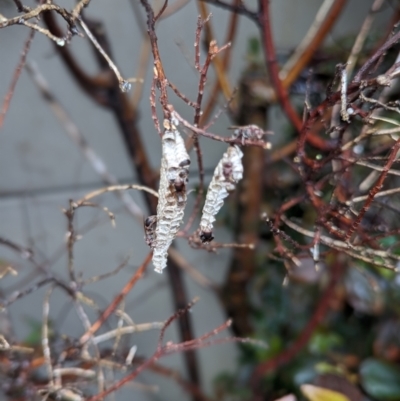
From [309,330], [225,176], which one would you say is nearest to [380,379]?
[309,330]

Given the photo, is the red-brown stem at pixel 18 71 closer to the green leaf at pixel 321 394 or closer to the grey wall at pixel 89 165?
the grey wall at pixel 89 165

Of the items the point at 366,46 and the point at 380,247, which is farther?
the point at 366,46

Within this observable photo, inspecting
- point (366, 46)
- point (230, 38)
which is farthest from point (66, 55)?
point (366, 46)

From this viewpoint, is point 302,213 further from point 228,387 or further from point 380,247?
point 228,387

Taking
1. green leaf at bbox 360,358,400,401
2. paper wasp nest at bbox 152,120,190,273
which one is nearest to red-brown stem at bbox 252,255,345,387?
green leaf at bbox 360,358,400,401

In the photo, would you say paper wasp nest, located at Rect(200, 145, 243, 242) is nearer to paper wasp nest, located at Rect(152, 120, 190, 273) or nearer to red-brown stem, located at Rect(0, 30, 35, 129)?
paper wasp nest, located at Rect(152, 120, 190, 273)

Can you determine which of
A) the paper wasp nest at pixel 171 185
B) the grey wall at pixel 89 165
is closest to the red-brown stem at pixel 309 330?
the grey wall at pixel 89 165
